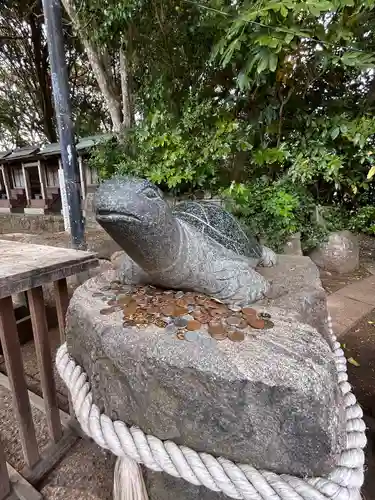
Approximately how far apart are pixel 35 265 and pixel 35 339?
324 millimetres

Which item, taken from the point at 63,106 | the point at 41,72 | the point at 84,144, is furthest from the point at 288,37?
the point at 41,72

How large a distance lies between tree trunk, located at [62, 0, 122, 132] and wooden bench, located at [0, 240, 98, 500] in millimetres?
3303

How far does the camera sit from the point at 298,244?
3238 mm

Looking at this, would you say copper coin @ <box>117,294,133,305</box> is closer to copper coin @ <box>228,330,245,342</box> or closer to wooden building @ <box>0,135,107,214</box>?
copper coin @ <box>228,330,245,342</box>

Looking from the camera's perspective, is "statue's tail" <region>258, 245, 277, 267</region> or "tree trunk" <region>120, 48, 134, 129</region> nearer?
"statue's tail" <region>258, 245, 277, 267</region>

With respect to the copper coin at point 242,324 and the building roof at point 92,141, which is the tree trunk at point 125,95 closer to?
the building roof at point 92,141

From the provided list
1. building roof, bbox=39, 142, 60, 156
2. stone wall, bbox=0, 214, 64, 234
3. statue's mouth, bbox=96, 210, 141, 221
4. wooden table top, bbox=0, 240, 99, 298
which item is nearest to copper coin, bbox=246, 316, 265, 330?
statue's mouth, bbox=96, 210, 141, 221

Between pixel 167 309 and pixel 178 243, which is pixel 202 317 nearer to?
pixel 167 309

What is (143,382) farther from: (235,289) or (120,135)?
(120,135)

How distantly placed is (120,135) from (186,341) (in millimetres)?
3890

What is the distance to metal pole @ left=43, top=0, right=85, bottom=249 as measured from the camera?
1.75 m

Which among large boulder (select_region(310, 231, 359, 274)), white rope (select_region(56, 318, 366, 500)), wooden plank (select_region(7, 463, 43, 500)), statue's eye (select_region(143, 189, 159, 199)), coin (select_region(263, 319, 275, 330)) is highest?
statue's eye (select_region(143, 189, 159, 199))

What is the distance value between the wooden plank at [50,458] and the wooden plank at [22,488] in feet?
0.10

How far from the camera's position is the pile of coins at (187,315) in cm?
73
